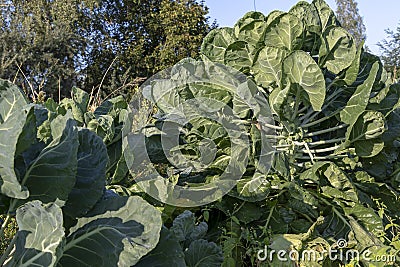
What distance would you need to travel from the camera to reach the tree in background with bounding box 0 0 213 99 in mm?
14492

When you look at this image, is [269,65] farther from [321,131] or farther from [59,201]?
[59,201]

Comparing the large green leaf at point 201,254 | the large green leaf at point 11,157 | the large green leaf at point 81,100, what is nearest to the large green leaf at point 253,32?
the large green leaf at point 81,100

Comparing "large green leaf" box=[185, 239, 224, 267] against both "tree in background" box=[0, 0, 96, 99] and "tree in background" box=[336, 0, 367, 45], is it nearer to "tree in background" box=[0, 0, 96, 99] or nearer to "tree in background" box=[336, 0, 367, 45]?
"tree in background" box=[0, 0, 96, 99]

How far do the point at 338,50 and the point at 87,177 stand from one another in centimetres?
158

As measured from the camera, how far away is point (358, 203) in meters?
2.31

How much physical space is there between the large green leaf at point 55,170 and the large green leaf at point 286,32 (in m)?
1.43

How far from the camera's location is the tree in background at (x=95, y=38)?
47.5ft

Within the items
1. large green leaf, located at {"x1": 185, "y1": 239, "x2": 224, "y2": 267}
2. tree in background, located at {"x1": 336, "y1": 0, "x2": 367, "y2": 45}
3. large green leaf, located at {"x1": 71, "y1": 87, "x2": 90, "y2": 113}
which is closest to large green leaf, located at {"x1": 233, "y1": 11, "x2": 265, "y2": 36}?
large green leaf, located at {"x1": 71, "y1": 87, "x2": 90, "y2": 113}

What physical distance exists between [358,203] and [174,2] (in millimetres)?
13977

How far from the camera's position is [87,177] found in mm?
1374

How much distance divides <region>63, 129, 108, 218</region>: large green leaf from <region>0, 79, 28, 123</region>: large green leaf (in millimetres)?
254

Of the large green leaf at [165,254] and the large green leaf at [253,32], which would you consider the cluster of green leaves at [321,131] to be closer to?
the large green leaf at [253,32]

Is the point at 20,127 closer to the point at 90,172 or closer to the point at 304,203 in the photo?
the point at 90,172

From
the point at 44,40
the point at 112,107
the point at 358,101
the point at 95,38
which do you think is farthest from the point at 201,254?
the point at 95,38
